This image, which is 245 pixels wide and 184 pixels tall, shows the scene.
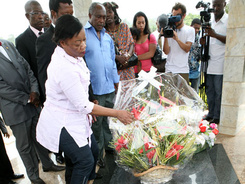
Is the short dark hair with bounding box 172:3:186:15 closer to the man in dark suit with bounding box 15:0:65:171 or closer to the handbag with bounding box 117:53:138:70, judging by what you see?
the handbag with bounding box 117:53:138:70

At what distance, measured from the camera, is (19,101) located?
1867mm

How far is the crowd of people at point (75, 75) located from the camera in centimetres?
128

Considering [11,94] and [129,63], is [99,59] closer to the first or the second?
[129,63]

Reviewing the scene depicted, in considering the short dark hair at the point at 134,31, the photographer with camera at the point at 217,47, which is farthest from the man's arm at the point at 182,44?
the short dark hair at the point at 134,31

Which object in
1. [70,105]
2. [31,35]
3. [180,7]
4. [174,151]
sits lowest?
[174,151]

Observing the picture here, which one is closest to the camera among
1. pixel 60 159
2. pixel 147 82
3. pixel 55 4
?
pixel 147 82

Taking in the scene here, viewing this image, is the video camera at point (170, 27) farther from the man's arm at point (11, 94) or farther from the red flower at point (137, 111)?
the man's arm at point (11, 94)

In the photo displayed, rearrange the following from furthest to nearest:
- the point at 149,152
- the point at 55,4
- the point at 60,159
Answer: the point at 60,159 < the point at 55,4 < the point at 149,152

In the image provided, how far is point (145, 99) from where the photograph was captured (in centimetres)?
144

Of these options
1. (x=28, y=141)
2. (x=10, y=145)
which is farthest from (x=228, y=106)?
(x=10, y=145)

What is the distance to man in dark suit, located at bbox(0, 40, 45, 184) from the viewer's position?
1.83 m

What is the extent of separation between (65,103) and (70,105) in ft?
0.11

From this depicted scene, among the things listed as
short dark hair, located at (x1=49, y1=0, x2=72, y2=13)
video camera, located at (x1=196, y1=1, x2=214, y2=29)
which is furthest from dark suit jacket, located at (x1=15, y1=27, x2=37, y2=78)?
video camera, located at (x1=196, y1=1, x2=214, y2=29)

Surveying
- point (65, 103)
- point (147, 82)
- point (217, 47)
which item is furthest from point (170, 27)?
point (65, 103)
